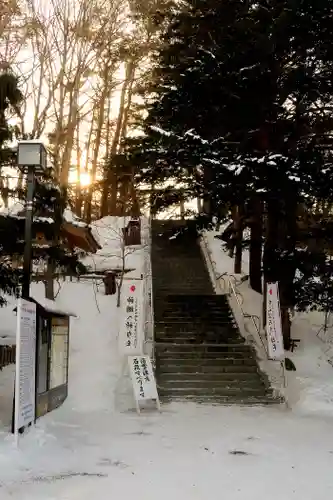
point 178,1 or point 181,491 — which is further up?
point 178,1

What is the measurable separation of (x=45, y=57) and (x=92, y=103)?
6.04 m

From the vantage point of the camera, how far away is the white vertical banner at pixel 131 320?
462 inches

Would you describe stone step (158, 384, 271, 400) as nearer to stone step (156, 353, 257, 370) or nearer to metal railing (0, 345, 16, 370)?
stone step (156, 353, 257, 370)

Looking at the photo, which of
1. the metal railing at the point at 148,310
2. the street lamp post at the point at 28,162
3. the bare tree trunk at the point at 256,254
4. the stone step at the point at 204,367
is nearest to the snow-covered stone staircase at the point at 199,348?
the stone step at the point at 204,367

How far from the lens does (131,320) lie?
11961 millimetres

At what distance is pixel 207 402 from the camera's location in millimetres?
11156

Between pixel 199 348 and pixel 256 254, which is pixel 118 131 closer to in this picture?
pixel 256 254

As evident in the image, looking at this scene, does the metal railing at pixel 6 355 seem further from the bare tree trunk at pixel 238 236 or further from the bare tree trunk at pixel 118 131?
the bare tree trunk at pixel 118 131

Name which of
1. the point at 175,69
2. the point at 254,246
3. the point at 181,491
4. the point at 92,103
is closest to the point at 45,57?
the point at 92,103

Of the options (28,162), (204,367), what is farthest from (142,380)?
(28,162)

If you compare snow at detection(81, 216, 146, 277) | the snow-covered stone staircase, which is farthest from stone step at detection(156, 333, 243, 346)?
snow at detection(81, 216, 146, 277)

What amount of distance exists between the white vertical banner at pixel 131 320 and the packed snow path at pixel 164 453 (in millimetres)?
868

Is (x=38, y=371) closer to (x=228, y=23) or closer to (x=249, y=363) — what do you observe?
(x=249, y=363)

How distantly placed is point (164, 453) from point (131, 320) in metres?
4.87
